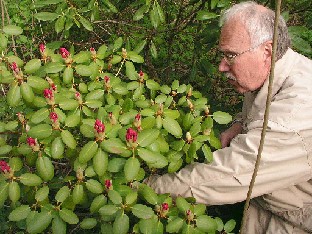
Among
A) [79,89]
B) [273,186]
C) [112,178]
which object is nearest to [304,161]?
[273,186]

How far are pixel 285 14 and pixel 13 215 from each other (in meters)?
2.27

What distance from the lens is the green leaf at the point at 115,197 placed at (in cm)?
162

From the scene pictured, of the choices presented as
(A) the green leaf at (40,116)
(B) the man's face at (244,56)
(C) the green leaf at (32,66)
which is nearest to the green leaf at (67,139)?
(A) the green leaf at (40,116)

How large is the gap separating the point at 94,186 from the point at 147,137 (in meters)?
0.33

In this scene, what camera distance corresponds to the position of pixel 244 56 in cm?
211

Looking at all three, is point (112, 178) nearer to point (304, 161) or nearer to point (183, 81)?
point (304, 161)

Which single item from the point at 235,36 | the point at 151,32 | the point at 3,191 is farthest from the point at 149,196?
the point at 151,32

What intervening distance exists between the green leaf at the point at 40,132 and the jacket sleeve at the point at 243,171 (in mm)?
614

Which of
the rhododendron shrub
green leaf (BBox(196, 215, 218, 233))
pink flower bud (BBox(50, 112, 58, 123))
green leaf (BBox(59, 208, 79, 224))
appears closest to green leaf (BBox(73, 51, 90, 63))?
the rhododendron shrub

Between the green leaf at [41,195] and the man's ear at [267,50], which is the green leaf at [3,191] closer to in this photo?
the green leaf at [41,195]

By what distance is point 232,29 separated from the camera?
212 cm

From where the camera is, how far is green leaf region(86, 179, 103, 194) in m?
1.70

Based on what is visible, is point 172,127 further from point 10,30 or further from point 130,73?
point 10,30

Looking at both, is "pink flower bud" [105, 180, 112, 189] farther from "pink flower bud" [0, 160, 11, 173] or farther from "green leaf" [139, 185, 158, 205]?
"pink flower bud" [0, 160, 11, 173]
